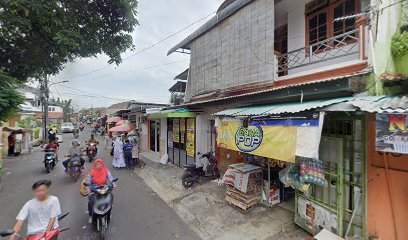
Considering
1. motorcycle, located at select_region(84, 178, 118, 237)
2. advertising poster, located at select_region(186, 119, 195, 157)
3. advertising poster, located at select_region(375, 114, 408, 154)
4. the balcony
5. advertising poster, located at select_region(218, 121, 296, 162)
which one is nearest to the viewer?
advertising poster, located at select_region(375, 114, 408, 154)

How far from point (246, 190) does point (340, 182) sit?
2.31m

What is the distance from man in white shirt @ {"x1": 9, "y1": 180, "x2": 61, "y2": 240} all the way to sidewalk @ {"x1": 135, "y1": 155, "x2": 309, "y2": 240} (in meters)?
3.05

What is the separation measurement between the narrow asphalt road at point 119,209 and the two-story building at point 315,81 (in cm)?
261

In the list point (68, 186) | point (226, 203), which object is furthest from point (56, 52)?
point (226, 203)

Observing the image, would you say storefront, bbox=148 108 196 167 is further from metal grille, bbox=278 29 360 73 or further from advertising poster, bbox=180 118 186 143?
metal grille, bbox=278 29 360 73

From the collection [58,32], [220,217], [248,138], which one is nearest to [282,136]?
[248,138]

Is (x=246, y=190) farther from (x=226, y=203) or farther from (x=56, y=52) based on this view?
(x=56, y=52)

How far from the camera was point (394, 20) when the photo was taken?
387 cm

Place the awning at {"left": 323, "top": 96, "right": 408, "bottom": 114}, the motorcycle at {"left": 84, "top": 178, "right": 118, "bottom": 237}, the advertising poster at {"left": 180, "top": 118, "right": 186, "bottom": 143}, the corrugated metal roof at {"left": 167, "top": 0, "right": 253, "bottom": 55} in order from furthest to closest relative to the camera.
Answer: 1. the advertising poster at {"left": 180, "top": 118, "right": 186, "bottom": 143}
2. the corrugated metal roof at {"left": 167, "top": 0, "right": 253, "bottom": 55}
3. the motorcycle at {"left": 84, "top": 178, "right": 118, "bottom": 237}
4. the awning at {"left": 323, "top": 96, "right": 408, "bottom": 114}

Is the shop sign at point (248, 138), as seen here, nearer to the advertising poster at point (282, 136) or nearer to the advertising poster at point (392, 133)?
the advertising poster at point (282, 136)

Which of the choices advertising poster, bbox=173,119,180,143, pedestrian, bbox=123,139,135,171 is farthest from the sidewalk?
pedestrian, bbox=123,139,135,171

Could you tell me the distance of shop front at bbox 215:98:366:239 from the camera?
3744mm

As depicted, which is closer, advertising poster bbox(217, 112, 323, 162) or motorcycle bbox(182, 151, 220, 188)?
advertising poster bbox(217, 112, 323, 162)

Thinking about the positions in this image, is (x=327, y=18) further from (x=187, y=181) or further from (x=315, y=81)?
(x=187, y=181)
